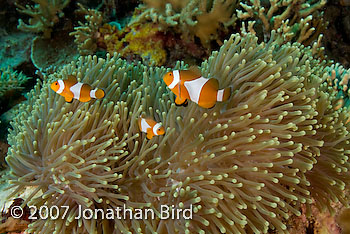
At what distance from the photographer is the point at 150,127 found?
1.90 meters

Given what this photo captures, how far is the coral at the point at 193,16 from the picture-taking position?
371 cm

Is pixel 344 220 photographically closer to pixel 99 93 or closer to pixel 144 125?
pixel 144 125

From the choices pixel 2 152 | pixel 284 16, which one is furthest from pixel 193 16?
pixel 2 152

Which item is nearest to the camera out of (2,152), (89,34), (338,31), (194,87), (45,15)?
(194,87)

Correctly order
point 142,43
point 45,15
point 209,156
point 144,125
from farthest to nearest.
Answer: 1. point 45,15
2. point 142,43
3. point 144,125
4. point 209,156

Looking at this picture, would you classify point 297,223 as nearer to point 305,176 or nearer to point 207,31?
point 305,176

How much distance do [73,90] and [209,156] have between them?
1.05 meters

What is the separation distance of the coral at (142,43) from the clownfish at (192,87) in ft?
7.21

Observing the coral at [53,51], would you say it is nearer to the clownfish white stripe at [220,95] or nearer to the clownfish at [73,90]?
the clownfish at [73,90]

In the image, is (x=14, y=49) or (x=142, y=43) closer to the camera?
(x=142, y=43)

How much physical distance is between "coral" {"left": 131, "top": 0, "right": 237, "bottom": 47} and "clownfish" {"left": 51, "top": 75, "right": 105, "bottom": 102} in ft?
6.67

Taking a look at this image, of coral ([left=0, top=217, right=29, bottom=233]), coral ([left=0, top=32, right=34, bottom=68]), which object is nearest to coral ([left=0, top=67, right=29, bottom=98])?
coral ([left=0, top=32, right=34, bottom=68])

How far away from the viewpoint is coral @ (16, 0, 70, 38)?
458cm

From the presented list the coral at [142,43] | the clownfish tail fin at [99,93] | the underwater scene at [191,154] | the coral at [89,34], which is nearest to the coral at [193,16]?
the coral at [142,43]
